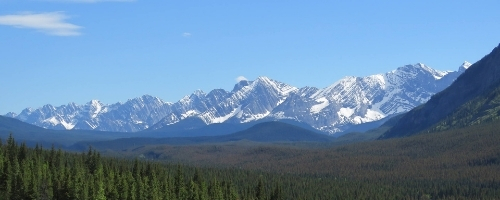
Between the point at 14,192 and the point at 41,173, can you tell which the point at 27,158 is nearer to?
the point at 41,173

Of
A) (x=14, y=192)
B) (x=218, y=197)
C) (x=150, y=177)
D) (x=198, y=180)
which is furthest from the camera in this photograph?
(x=198, y=180)

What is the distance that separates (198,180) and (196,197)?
37.4 metres

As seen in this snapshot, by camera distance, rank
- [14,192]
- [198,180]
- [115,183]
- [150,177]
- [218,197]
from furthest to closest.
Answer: [198,180] → [150,177] → [218,197] → [115,183] → [14,192]

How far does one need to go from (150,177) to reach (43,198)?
141 ft

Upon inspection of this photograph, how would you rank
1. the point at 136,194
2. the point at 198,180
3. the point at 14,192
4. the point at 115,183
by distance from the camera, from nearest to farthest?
1. the point at 14,192
2. the point at 136,194
3. the point at 115,183
4. the point at 198,180

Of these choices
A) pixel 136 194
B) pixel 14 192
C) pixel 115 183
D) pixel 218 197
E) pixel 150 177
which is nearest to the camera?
pixel 14 192

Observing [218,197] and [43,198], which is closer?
[43,198]

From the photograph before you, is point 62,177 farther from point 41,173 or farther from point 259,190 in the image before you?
point 259,190

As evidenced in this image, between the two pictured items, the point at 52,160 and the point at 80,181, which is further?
the point at 52,160

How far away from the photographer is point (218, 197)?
538 ft

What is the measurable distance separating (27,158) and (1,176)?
22.9m

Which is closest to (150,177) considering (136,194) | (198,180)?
(198,180)

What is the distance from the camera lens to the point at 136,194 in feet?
473

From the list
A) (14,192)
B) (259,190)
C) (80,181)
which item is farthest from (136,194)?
(259,190)
